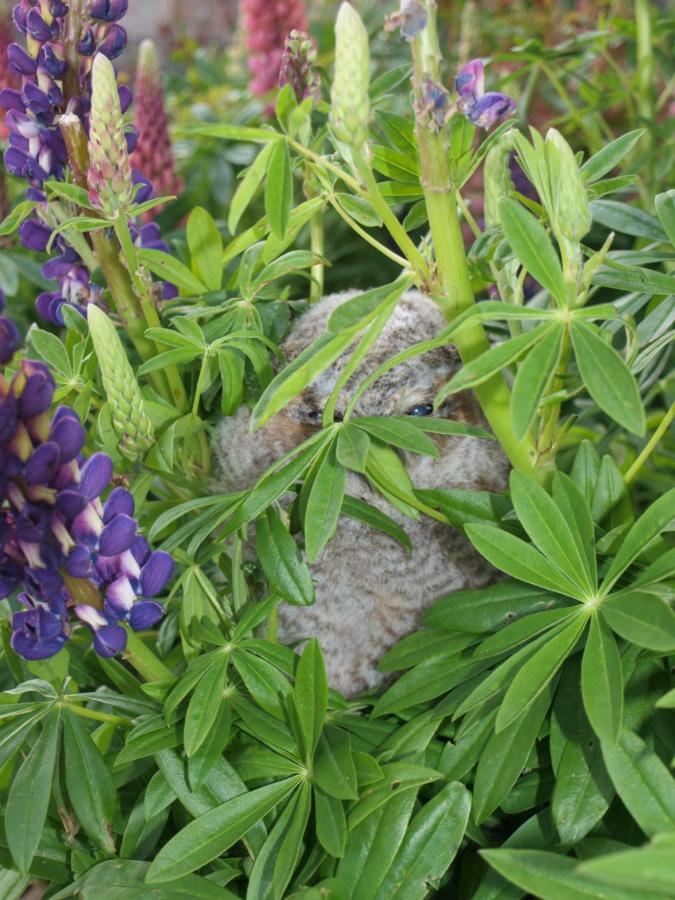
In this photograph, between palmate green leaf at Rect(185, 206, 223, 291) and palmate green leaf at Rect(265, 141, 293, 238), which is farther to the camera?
palmate green leaf at Rect(185, 206, 223, 291)

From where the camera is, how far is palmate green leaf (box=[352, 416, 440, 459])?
0.80m

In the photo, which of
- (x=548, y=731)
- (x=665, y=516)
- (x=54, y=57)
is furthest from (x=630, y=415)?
(x=54, y=57)

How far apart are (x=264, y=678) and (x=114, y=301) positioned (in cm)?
43

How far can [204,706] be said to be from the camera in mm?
822

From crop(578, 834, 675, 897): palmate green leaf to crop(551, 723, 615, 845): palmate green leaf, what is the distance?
0.77ft

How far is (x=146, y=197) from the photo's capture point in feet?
3.77

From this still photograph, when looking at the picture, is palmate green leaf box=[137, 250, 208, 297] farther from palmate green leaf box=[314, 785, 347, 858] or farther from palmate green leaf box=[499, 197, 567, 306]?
palmate green leaf box=[314, 785, 347, 858]

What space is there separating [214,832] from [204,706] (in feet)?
0.34

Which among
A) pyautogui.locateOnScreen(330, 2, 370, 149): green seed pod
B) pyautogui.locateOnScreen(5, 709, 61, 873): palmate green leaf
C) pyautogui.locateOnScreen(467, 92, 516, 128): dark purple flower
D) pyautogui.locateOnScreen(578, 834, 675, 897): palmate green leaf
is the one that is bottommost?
pyautogui.locateOnScreen(5, 709, 61, 873): palmate green leaf

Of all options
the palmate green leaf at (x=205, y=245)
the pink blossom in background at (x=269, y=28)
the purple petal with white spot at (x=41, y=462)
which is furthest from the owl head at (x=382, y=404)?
the pink blossom in background at (x=269, y=28)

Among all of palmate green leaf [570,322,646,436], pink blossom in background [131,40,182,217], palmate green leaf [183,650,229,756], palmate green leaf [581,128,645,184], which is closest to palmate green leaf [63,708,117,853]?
palmate green leaf [183,650,229,756]

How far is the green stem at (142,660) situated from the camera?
85 cm

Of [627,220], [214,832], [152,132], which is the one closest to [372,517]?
[214,832]

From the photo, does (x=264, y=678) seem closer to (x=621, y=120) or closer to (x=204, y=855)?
(x=204, y=855)
